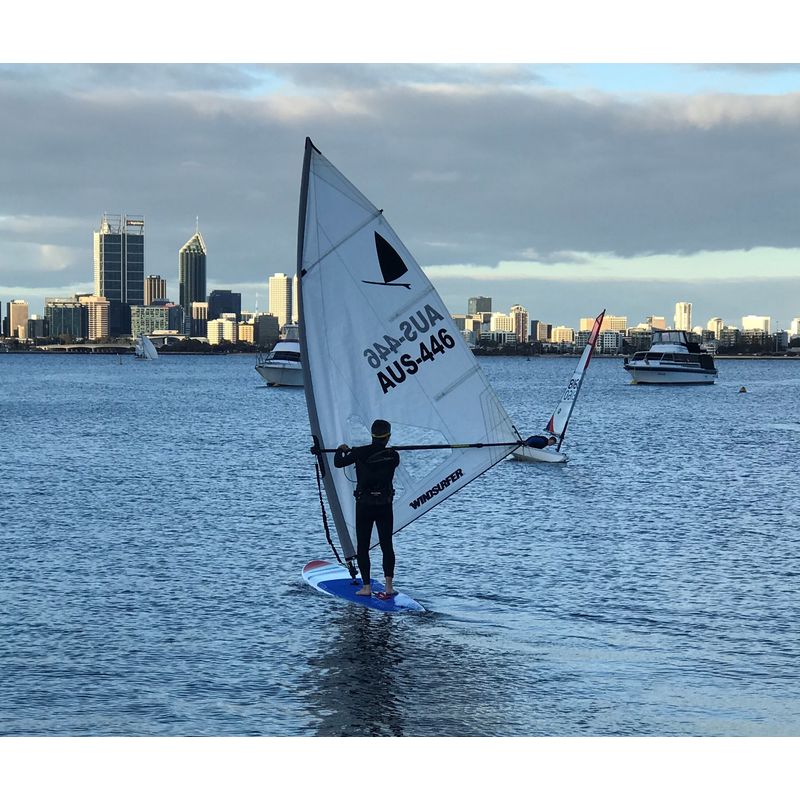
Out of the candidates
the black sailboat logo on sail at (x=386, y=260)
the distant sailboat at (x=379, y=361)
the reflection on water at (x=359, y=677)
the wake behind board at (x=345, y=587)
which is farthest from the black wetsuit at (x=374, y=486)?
the black sailboat logo on sail at (x=386, y=260)

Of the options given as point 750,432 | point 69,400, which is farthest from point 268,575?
point 69,400

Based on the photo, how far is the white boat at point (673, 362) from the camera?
396ft

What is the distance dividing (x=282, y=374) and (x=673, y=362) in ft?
132

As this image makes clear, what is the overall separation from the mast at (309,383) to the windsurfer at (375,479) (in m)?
0.54

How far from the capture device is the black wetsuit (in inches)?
636

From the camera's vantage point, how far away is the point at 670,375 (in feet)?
402

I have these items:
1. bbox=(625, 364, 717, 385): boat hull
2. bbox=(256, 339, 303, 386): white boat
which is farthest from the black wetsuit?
bbox=(625, 364, 717, 385): boat hull

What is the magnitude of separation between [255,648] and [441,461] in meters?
3.82

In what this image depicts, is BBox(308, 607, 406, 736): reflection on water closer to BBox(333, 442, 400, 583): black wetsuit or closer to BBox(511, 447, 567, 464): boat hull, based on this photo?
BBox(333, 442, 400, 583): black wetsuit

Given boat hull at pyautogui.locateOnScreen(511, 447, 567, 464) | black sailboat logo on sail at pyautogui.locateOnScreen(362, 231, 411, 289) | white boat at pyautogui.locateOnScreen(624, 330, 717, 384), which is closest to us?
black sailboat logo on sail at pyautogui.locateOnScreen(362, 231, 411, 289)

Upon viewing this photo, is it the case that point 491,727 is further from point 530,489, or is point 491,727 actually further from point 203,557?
point 530,489

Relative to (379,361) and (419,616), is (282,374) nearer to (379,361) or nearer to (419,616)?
(419,616)

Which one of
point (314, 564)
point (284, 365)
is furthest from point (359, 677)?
point (284, 365)

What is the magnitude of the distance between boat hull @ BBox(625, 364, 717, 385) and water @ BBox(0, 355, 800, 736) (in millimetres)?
83952
